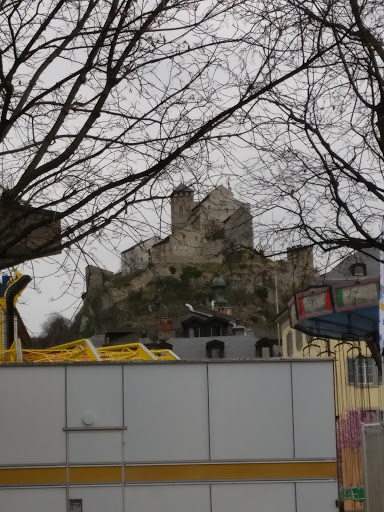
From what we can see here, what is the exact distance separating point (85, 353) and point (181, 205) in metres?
8.68

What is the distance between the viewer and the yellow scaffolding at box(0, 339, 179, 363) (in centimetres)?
1805

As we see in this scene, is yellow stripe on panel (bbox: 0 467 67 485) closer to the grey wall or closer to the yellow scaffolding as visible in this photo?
the grey wall

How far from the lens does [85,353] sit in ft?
59.6

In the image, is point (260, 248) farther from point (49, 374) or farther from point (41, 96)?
point (49, 374)

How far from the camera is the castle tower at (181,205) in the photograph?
9.46 meters

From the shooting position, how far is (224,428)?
594 inches

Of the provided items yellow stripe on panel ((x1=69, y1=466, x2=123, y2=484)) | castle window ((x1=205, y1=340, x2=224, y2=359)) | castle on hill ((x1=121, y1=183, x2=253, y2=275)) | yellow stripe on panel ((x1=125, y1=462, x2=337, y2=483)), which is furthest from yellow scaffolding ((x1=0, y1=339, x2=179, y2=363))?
castle window ((x1=205, y1=340, x2=224, y2=359))

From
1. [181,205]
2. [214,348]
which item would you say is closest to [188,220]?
[181,205]

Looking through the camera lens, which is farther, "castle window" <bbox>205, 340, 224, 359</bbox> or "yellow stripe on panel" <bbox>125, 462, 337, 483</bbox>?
"castle window" <bbox>205, 340, 224, 359</bbox>

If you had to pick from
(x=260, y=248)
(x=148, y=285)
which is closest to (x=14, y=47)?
(x=260, y=248)

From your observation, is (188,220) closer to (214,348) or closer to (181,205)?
(181,205)

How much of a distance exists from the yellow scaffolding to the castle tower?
7.75 metres

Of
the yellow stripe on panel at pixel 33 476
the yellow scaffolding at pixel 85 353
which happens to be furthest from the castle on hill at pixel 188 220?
the yellow scaffolding at pixel 85 353

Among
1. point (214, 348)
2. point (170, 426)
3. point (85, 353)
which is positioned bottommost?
point (170, 426)
